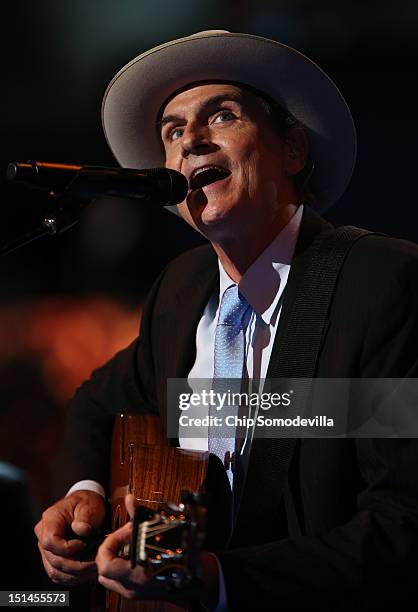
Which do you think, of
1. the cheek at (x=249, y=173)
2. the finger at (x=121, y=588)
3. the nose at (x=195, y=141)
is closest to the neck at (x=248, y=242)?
the cheek at (x=249, y=173)

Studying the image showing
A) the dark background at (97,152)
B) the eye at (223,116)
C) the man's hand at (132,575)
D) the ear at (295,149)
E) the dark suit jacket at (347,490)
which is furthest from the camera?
the dark background at (97,152)

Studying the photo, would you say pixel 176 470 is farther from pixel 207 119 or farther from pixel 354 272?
pixel 207 119

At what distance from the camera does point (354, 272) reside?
7.09ft

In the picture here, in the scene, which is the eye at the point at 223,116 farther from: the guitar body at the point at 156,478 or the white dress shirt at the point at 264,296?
the guitar body at the point at 156,478

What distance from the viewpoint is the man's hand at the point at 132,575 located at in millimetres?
1732

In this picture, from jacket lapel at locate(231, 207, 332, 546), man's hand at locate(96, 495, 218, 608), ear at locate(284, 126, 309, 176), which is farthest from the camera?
ear at locate(284, 126, 309, 176)

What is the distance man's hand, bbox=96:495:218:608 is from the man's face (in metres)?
0.92

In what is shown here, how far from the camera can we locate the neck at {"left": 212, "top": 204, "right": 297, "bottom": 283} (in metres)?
2.40

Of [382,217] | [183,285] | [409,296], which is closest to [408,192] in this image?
[382,217]

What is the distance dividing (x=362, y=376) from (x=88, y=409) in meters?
1.17

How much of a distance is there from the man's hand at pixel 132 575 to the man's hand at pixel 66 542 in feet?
1.81

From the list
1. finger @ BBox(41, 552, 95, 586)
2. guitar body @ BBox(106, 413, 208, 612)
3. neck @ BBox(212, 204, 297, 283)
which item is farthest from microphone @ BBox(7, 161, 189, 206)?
finger @ BBox(41, 552, 95, 586)

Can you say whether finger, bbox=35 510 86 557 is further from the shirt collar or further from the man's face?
the man's face

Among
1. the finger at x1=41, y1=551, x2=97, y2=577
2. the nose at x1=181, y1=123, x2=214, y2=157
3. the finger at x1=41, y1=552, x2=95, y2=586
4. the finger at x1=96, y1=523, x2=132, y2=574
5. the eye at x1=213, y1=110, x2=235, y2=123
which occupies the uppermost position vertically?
the eye at x1=213, y1=110, x2=235, y2=123
